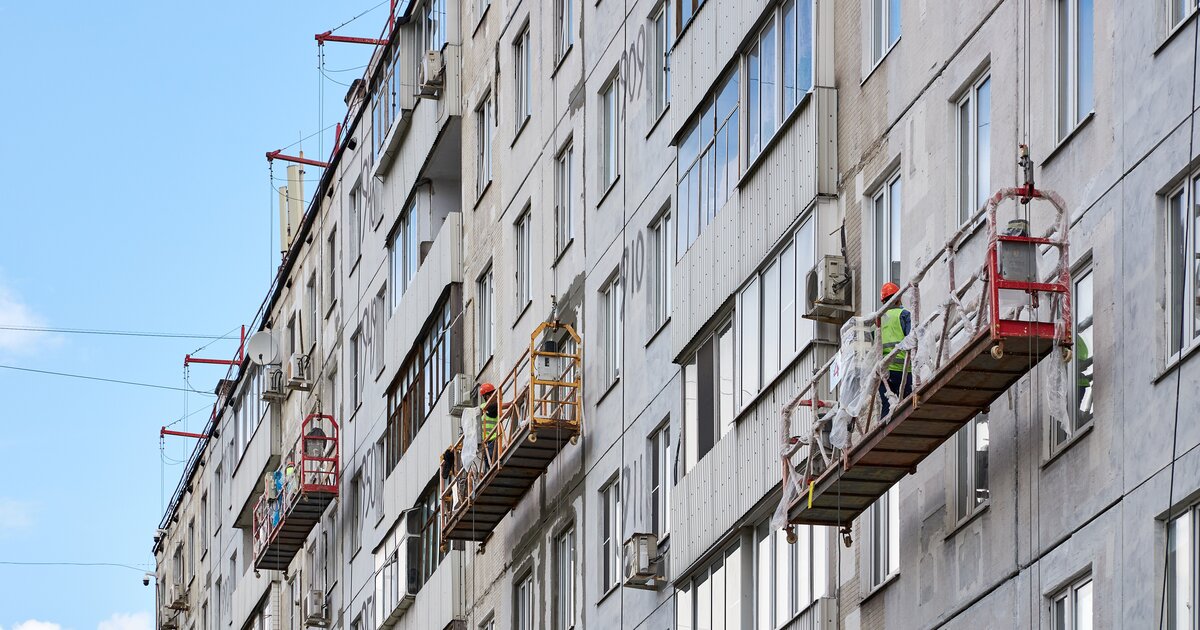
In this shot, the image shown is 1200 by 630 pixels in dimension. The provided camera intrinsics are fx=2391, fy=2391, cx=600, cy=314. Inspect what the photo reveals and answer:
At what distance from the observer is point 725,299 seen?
3198cm

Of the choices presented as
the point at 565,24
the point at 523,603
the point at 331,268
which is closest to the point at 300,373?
the point at 331,268

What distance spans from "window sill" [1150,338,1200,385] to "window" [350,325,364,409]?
37415 mm

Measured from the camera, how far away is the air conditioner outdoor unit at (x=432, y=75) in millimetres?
50219

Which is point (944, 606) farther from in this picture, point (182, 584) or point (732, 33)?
point (182, 584)

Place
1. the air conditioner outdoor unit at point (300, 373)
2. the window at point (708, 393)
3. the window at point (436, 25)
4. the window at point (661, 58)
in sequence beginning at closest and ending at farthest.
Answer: the window at point (708, 393)
the window at point (661, 58)
the window at point (436, 25)
the air conditioner outdoor unit at point (300, 373)

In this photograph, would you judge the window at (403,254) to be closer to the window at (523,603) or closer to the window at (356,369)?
the window at (356,369)

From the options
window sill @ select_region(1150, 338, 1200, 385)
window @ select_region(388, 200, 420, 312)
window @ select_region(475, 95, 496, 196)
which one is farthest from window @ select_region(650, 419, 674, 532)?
window @ select_region(388, 200, 420, 312)

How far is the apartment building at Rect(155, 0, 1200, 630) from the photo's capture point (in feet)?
73.7

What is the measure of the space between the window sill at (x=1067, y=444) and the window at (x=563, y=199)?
63.6 feet

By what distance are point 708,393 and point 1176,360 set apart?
1266 centimetres

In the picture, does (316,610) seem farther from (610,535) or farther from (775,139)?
(775,139)

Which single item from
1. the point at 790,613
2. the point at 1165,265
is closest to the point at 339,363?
the point at 790,613

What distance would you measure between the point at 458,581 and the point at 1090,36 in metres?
25.9

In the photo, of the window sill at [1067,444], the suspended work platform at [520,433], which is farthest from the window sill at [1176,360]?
the suspended work platform at [520,433]
